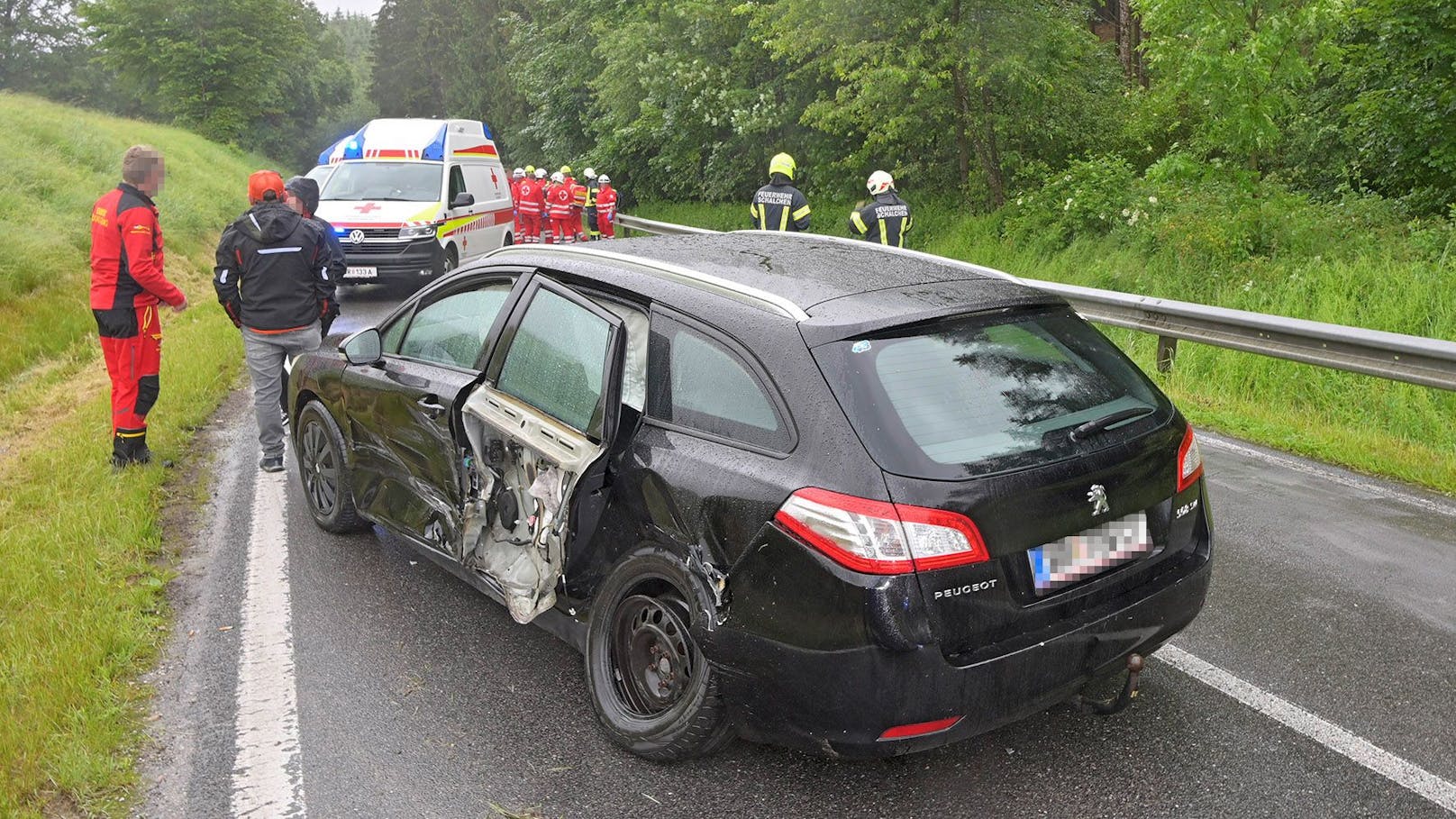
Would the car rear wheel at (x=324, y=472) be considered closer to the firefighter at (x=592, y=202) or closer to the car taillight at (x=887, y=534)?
the car taillight at (x=887, y=534)

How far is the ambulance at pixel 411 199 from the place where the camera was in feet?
46.1

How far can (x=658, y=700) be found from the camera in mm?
3477

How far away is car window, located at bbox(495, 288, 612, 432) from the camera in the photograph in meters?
3.72

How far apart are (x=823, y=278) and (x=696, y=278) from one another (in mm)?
423

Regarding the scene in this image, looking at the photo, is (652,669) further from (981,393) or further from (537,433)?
(981,393)

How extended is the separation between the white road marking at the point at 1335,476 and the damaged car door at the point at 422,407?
15.7ft

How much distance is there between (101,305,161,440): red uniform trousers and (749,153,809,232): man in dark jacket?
225 inches

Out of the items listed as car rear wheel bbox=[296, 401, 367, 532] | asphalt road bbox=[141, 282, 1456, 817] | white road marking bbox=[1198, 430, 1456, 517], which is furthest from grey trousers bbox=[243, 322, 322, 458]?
white road marking bbox=[1198, 430, 1456, 517]

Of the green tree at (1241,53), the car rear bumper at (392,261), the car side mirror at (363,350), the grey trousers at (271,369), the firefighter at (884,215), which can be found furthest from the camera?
the car rear bumper at (392,261)

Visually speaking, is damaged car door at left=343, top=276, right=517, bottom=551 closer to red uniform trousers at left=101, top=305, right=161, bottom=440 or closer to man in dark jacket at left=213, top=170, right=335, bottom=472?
man in dark jacket at left=213, top=170, right=335, bottom=472

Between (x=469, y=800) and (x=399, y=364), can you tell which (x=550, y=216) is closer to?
(x=399, y=364)

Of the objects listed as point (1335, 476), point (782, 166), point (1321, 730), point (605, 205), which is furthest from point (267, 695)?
point (605, 205)

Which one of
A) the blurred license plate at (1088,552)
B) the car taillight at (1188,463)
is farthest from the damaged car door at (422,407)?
the car taillight at (1188,463)

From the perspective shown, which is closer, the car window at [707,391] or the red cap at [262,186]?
the car window at [707,391]
